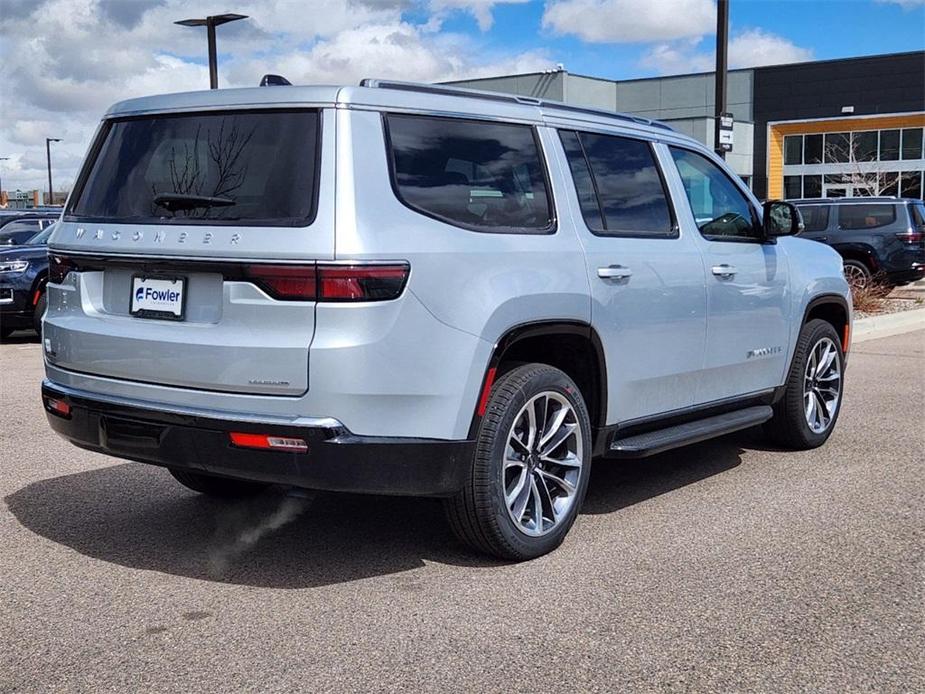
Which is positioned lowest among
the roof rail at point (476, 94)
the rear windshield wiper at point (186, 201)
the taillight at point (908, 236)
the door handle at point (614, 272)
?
the door handle at point (614, 272)

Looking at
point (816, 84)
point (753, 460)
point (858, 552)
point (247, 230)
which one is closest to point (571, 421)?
point (858, 552)

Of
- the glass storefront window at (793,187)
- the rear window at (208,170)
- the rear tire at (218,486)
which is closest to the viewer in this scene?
the rear window at (208,170)

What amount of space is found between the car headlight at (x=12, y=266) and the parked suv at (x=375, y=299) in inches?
366

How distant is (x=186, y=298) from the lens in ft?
13.5

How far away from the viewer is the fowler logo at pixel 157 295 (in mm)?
4152

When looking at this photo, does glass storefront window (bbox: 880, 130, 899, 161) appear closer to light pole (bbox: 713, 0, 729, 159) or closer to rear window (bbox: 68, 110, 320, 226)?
light pole (bbox: 713, 0, 729, 159)

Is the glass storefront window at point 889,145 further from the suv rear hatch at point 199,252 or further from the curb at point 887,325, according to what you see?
the suv rear hatch at point 199,252

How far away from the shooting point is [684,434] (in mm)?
5379

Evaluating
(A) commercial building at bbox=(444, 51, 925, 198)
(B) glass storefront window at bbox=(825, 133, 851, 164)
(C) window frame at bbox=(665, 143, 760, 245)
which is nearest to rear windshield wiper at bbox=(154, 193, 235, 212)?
(C) window frame at bbox=(665, 143, 760, 245)

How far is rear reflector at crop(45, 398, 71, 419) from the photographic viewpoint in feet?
14.8

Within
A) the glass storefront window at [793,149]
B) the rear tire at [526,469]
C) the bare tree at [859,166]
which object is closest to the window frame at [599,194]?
the rear tire at [526,469]

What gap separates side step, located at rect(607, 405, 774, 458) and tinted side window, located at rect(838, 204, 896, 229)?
1349 centimetres

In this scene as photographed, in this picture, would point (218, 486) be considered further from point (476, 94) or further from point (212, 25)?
point (212, 25)

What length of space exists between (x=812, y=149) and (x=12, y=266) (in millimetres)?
38448
